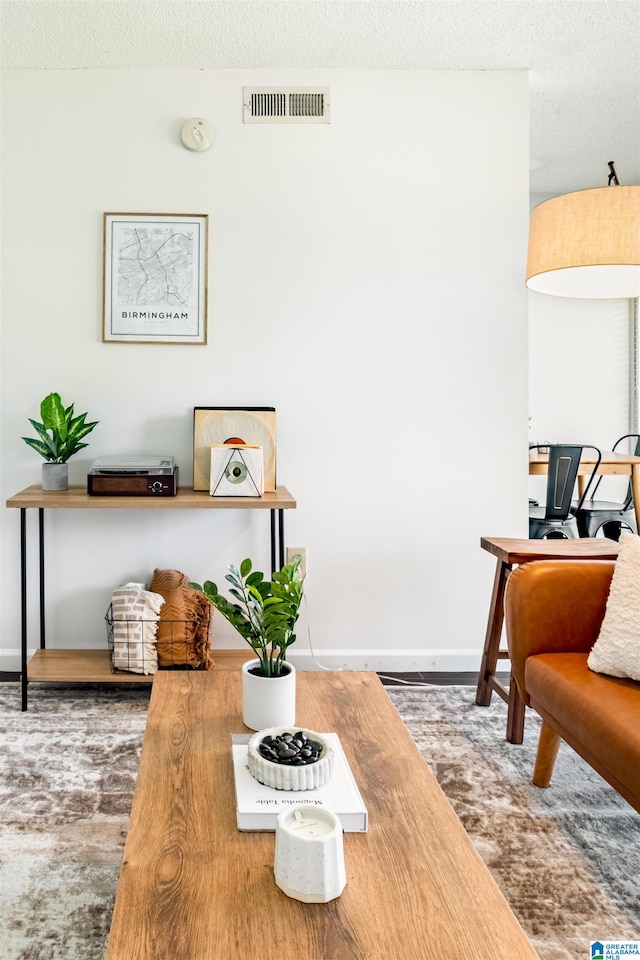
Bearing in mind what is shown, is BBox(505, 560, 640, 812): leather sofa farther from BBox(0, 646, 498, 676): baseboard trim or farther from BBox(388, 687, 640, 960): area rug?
BBox(0, 646, 498, 676): baseboard trim

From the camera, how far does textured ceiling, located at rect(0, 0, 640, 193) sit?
8.23ft

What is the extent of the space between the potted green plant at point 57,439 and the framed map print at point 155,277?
1.25 feet

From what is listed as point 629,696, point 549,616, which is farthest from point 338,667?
point 629,696

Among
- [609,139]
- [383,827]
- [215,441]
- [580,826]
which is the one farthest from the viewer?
[609,139]

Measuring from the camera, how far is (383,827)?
3.87ft

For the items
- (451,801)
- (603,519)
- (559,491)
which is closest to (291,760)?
(451,801)

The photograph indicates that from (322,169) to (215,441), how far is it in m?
1.20

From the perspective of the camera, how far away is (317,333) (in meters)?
3.00

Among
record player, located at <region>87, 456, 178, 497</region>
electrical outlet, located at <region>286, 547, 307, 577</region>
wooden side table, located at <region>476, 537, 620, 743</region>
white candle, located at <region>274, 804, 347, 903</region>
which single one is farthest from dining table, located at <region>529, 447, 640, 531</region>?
white candle, located at <region>274, 804, 347, 903</region>

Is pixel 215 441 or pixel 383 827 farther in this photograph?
pixel 215 441

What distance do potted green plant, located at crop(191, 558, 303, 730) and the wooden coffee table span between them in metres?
0.11

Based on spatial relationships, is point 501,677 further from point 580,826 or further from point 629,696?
point 629,696

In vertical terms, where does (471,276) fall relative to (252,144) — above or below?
below

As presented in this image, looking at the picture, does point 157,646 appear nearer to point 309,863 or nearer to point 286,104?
point 309,863
